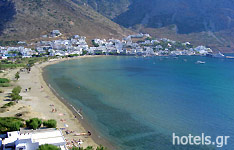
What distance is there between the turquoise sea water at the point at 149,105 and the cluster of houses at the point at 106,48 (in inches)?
1519

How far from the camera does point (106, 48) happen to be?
11619 centimetres

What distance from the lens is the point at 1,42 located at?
351ft

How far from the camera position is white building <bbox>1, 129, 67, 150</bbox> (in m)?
19.8

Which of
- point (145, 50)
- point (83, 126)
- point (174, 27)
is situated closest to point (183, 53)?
point (145, 50)

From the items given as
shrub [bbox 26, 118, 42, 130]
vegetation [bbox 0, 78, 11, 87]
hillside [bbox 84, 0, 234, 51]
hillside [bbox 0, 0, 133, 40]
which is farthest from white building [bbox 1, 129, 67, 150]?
hillside [bbox 84, 0, 234, 51]

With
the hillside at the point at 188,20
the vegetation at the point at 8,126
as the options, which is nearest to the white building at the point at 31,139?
the vegetation at the point at 8,126

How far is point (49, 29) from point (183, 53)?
6952cm

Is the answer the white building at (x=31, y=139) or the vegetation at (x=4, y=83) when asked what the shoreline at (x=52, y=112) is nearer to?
the vegetation at (x=4, y=83)

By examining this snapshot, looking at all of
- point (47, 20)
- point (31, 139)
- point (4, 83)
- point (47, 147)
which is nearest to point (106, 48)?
point (47, 20)

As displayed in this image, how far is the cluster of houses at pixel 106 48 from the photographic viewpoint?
312ft

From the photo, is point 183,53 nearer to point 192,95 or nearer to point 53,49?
point 53,49

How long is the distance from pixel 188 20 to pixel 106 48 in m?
83.3

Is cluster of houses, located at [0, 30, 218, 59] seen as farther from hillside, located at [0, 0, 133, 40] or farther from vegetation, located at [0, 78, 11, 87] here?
vegetation, located at [0, 78, 11, 87]

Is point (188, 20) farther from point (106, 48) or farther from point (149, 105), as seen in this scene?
point (149, 105)
